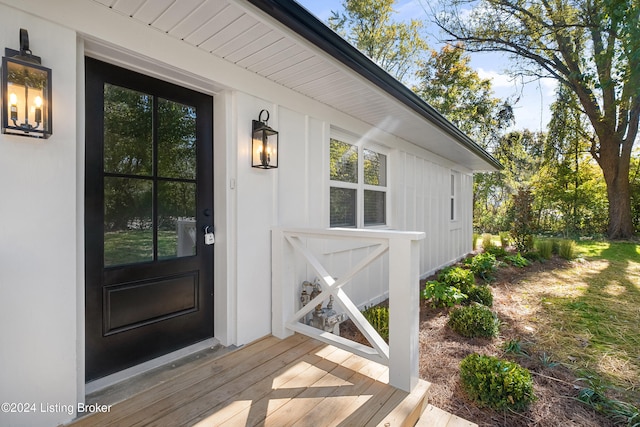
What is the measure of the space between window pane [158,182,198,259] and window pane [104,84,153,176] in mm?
206

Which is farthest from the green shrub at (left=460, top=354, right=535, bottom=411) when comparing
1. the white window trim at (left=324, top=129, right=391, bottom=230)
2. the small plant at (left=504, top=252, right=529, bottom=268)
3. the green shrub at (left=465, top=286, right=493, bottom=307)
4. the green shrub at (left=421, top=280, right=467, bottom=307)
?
the small plant at (left=504, top=252, right=529, bottom=268)

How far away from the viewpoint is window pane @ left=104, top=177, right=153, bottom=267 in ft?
6.21

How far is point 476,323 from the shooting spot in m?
3.19

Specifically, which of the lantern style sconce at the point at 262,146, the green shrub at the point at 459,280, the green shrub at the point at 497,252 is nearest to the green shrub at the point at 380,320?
the green shrub at the point at 459,280

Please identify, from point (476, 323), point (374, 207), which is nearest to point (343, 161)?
point (374, 207)

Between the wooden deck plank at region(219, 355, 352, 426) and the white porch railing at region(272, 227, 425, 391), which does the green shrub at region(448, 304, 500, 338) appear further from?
the wooden deck plank at region(219, 355, 352, 426)

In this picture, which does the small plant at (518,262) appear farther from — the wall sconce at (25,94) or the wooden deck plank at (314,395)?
the wall sconce at (25,94)

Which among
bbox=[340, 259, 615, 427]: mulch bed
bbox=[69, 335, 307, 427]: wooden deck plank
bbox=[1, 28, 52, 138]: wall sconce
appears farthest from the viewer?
bbox=[340, 259, 615, 427]: mulch bed

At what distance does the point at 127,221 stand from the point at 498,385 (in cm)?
282

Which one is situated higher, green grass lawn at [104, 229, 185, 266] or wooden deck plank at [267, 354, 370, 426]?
green grass lawn at [104, 229, 185, 266]

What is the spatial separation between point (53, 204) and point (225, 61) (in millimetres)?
1496

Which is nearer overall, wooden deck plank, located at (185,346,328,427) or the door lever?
wooden deck plank, located at (185,346,328,427)

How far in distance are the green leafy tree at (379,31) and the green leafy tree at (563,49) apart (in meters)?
2.88

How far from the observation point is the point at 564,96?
37.3 ft
